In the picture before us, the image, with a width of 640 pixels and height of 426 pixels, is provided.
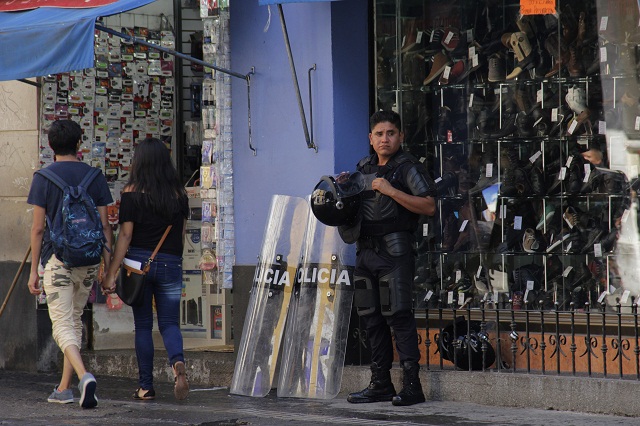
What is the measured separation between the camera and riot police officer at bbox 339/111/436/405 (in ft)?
25.5

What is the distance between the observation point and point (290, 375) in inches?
330

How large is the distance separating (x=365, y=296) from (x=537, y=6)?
2231 mm

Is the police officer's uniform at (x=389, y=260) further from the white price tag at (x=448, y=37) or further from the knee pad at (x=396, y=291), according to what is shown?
the white price tag at (x=448, y=37)

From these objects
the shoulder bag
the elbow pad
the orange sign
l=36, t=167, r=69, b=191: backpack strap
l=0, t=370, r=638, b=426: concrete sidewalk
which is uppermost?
the orange sign

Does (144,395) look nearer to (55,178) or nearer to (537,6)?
(55,178)

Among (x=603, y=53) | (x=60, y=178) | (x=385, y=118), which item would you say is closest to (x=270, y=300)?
(x=385, y=118)

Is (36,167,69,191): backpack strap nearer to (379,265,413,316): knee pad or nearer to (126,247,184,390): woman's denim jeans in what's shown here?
(126,247,184,390): woman's denim jeans

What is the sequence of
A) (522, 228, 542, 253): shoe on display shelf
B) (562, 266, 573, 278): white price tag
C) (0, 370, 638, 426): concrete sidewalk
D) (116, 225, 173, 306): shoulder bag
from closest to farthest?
(0, 370, 638, 426): concrete sidewalk < (116, 225, 173, 306): shoulder bag < (562, 266, 573, 278): white price tag < (522, 228, 542, 253): shoe on display shelf

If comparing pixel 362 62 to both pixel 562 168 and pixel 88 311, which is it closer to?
pixel 562 168

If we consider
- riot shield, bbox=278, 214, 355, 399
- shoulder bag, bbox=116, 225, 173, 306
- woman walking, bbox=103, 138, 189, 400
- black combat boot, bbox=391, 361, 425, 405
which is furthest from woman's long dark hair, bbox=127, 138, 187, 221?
black combat boot, bbox=391, 361, 425, 405

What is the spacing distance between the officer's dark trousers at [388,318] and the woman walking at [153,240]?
136cm

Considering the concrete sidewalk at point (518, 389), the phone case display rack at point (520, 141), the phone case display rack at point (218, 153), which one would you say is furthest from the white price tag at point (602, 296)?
the phone case display rack at point (218, 153)

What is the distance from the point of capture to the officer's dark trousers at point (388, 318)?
7.82m

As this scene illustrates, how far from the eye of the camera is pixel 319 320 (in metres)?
8.37
